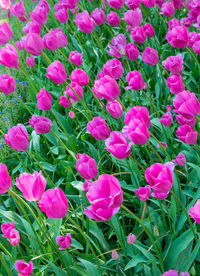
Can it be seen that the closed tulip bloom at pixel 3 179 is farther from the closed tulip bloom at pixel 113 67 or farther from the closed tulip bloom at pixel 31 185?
the closed tulip bloom at pixel 113 67

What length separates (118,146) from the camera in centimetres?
147

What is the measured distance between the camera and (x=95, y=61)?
3.66m

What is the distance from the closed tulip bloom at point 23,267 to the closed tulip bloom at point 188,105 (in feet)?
2.84

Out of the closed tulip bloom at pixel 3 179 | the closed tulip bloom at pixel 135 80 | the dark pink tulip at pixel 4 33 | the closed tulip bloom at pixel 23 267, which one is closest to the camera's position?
the closed tulip bloom at pixel 23 267

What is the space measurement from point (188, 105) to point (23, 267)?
36.5 inches

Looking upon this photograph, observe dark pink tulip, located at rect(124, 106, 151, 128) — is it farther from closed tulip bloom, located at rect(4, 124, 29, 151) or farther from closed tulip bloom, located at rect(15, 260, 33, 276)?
closed tulip bloom, located at rect(15, 260, 33, 276)

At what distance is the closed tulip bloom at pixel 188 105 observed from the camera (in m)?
1.56

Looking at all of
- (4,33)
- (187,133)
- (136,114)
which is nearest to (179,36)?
(187,133)

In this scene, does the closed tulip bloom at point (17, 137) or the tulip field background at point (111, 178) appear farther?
the closed tulip bloom at point (17, 137)

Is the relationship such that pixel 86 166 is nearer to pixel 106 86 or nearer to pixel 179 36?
pixel 106 86

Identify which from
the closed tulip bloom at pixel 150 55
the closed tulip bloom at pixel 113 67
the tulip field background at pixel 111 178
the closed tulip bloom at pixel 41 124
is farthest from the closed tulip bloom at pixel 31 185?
the closed tulip bloom at pixel 150 55

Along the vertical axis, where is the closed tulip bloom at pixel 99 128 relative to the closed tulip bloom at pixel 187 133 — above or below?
above

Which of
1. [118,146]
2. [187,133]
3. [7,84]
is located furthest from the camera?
[7,84]

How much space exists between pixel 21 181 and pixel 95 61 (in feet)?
7.96
